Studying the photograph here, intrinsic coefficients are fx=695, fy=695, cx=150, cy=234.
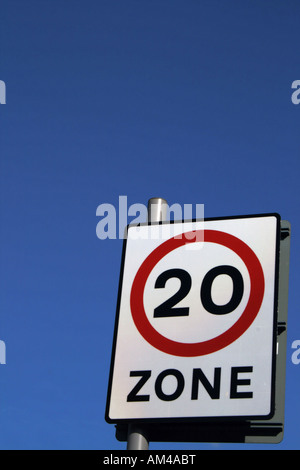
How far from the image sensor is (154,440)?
2502mm

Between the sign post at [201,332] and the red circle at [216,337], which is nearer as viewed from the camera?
the sign post at [201,332]

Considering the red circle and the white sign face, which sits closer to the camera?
the white sign face

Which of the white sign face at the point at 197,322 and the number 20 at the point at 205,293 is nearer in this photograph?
the white sign face at the point at 197,322

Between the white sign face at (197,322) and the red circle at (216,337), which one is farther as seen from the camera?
the red circle at (216,337)

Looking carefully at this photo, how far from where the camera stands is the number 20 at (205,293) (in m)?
2.67

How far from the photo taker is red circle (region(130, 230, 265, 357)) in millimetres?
2572

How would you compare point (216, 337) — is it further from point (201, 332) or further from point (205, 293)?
point (205, 293)

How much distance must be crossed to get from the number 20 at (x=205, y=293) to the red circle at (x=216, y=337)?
5 centimetres

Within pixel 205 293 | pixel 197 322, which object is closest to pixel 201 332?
pixel 197 322

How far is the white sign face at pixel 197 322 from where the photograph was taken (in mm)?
2461
